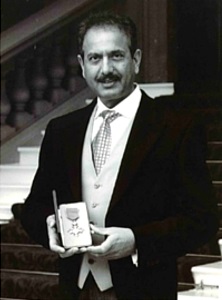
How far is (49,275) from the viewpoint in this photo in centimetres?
296

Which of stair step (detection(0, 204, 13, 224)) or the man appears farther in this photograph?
stair step (detection(0, 204, 13, 224))

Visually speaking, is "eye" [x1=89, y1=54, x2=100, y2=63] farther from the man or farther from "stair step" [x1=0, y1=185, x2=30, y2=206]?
"stair step" [x1=0, y1=185, x2=30, y2=206]

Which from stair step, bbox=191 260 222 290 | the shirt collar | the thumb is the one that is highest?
the shirt collar

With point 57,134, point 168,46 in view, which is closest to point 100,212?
point 57,134

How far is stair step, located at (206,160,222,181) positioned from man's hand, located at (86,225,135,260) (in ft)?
0.89

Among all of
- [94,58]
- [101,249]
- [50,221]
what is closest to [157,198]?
[101,249]

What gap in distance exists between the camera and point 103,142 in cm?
282

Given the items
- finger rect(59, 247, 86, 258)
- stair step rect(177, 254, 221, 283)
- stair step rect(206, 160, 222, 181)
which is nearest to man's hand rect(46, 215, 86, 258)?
finger rect(59, 247, 86, 258)

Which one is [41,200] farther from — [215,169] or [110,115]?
[215,169]

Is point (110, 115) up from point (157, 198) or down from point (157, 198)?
up

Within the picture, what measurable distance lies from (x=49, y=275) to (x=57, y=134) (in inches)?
16.0

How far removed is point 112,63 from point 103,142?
0.22 metres

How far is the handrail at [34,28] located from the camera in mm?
2963

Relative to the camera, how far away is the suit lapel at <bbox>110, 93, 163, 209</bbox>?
2.78 meters
